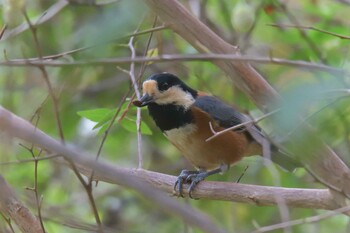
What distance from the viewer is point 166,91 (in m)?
3.20

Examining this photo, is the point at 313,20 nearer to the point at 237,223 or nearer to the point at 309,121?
the point at 237,223

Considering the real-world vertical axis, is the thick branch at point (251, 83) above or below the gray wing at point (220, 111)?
above

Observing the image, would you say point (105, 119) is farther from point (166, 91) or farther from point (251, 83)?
point (166, 91)

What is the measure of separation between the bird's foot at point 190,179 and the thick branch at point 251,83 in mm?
745

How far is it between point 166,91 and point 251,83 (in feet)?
3.34

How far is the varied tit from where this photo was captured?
3.15 meters

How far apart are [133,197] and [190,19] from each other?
2.78 metres

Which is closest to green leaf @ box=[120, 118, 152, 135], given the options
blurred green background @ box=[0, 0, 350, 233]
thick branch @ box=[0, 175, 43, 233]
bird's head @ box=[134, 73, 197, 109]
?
blurred green background @ box=[0, 0, 350, 233]

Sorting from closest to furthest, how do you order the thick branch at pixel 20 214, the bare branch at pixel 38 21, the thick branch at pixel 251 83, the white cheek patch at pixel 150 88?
the thick branch at pixel 251 83, the thick branch at pixel 20 214, the bare branch at pixel 38 21, the white cheek patch at pixel 150 88

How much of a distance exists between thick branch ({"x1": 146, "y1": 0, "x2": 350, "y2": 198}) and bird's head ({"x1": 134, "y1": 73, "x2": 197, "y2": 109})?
858mm

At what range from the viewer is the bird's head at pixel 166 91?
308 cm

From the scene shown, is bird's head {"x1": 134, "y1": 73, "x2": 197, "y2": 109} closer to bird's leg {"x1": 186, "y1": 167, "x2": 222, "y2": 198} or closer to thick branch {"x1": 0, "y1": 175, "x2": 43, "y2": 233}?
bird's leg {"x1": 186, "y1": 167, "x2": 222, "y2": 198}

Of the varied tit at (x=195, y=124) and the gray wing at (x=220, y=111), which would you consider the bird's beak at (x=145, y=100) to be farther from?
the gray wing at (x=220, y=111)

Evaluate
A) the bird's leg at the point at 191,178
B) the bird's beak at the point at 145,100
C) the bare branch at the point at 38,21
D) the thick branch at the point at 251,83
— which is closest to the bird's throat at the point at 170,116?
the bird's beak at the point at 145,100
